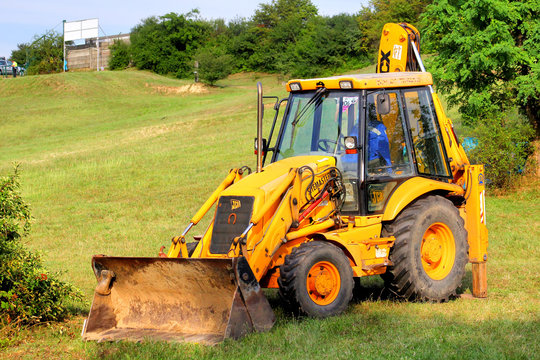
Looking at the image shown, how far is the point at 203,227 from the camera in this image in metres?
17.6

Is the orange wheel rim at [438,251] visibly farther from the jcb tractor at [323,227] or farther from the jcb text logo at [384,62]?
the jcb text logo at [384,62]

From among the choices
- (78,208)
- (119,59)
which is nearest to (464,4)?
(78,208)

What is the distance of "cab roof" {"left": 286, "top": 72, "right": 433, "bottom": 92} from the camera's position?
8.75 m

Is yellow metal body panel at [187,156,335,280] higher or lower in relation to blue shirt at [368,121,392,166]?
lower

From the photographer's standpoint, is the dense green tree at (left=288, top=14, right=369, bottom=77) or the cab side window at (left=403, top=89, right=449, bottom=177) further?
the dense green tree at (left=288, top=14, right=369, bottom=77)

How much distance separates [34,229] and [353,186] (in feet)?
39.8

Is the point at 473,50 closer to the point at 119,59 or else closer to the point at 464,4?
the point at 464,4

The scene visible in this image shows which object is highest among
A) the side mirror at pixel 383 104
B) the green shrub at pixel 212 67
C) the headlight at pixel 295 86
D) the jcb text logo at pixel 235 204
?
the green shrub at pixel 212 67

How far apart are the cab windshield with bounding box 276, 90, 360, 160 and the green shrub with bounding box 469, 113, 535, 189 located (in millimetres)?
11412

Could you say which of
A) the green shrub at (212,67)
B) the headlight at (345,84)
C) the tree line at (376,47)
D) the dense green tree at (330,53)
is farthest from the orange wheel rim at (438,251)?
the dense green tree at (330,53)

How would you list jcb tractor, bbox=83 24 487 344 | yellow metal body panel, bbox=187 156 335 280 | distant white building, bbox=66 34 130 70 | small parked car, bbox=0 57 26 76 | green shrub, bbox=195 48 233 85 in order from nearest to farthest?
jcb tractor, bbox=83 24 487 344, yellow metal body panel, bbox=187 156 335 280, green shrub, bbox=195 48 233 85, small parked car, bbox=0 57 26 76, distant white building, bbox=66 34 130 70

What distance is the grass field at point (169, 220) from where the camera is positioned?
6949mm

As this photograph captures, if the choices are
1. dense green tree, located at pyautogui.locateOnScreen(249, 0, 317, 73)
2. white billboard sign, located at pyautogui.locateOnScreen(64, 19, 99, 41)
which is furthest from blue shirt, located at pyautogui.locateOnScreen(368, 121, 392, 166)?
white billboard sign, located at pyautogui.locateOnScreen(64, 19, 99, 41)

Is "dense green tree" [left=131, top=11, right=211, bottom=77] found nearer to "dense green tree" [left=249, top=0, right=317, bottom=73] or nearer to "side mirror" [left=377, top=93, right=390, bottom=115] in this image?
"dense green tree" [left=249, top=0, right=317, bottom=73]
